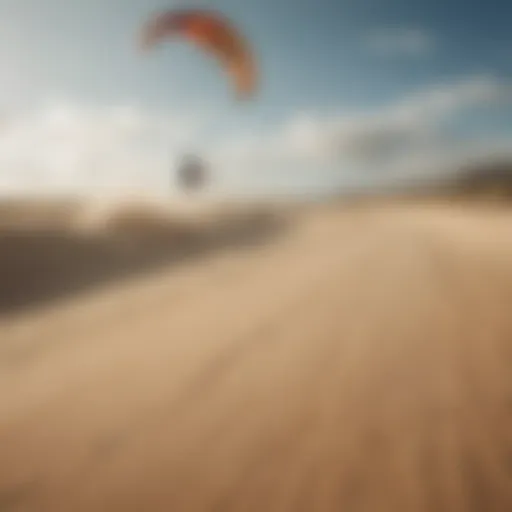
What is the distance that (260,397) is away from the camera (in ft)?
11.8

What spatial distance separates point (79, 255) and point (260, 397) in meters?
6.54

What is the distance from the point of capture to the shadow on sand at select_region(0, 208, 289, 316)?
735 centimetres

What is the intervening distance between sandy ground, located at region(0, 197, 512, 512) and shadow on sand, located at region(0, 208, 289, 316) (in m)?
0.15

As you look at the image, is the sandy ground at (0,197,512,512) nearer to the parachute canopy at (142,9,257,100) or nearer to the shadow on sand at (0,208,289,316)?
the shadow on sand at (0,208,289,316)

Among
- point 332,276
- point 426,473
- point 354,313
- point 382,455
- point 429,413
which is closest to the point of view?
point 426,473

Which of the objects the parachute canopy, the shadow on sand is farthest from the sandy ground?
the parachute canopy

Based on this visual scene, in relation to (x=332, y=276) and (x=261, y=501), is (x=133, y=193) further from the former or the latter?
(x=261, y=501)

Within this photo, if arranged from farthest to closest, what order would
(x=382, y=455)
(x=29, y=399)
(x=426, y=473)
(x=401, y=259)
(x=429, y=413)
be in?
(x=401, y=259)
(x=29, y=399)
(x=429, y=413)
(x=382, y=455)
(x=426, y=473)

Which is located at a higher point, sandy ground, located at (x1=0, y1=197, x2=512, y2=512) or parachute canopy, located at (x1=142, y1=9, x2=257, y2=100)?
parachute canopy, located at (x1=142, y1=9, x2=257, y2=100)

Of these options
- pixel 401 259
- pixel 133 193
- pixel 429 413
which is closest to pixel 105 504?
pixel 429 413

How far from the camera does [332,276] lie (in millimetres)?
8008

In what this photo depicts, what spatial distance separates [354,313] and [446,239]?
8252 mm

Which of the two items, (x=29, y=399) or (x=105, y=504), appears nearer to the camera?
(x=105, y=504)

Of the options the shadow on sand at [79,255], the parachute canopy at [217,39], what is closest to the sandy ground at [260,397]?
the shadow on sand at [79,255]
